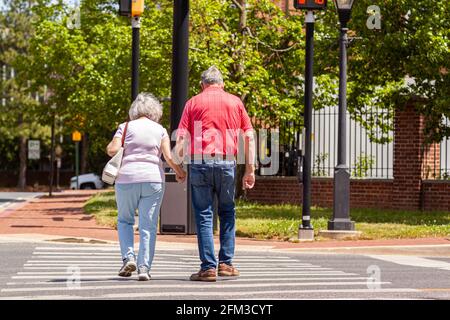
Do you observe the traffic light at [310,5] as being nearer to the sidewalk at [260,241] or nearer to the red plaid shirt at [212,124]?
the sidewalk at [260,241]

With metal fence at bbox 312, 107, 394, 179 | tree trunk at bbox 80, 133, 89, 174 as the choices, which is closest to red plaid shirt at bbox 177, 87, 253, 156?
metal fence at bbox 312, 107, 394, 179

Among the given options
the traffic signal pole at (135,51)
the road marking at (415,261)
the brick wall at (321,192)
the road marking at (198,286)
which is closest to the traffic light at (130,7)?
the traffic signal pole at (135,51)

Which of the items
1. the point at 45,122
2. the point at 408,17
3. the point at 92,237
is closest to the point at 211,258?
the point at 92,237

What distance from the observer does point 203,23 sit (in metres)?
25.1

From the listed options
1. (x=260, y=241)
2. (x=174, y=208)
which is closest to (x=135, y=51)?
(x=260, y=241)

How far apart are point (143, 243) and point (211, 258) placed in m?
0.68

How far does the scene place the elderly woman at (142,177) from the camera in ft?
33.3

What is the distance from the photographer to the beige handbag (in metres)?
9.98

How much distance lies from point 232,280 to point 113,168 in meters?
1.61

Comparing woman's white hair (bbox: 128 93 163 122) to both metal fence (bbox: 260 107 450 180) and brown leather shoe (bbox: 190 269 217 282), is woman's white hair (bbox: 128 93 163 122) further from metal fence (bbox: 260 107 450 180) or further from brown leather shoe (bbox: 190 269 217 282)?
metal fence (bbox: 260 107 450 180)

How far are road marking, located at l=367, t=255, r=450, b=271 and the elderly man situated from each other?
12.1 ft

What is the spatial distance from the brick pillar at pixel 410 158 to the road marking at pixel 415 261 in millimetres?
10870

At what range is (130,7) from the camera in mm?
17719

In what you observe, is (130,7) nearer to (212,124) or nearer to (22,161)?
(212,124)
